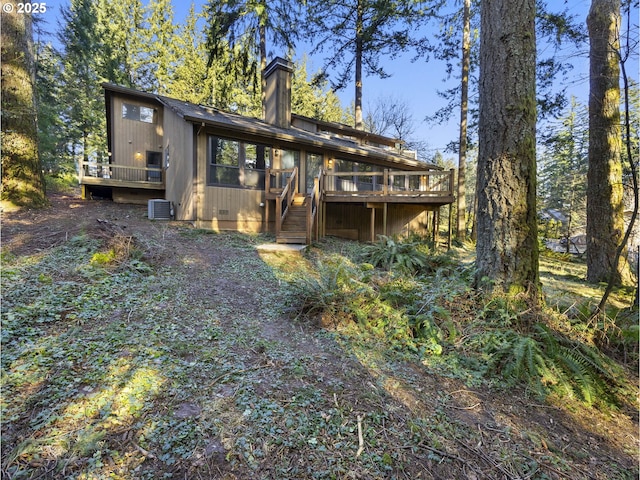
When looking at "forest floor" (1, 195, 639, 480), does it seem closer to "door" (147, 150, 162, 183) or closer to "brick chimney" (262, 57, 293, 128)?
"brick chimney" (262, 57, 293, 128)

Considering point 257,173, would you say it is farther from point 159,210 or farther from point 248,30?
point 248,30

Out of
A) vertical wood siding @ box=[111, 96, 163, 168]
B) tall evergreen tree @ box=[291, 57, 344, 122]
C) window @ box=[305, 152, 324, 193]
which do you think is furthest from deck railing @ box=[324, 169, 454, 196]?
tall evergreen tree @ box=[291, 57, 344, 122]

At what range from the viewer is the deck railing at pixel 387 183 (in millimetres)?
10117

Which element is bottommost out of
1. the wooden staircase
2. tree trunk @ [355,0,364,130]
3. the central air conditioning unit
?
the wooden staircase

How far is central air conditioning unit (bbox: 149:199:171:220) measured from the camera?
34.0ft

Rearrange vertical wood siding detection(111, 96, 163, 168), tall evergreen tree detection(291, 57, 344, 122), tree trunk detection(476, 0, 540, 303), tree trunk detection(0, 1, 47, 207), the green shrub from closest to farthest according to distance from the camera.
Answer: tree trunk detection(476, 0, 540, 303) < the green shrub < tree trunk detection(0, 1, 47, 207) < vertical wood siding detection(111, 96, 163, 168) < tall evergreen tree detection(291, 57, 344, 122)

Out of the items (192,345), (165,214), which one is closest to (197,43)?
(165,214)

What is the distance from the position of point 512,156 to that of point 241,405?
4073 mm

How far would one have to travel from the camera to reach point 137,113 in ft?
44.8

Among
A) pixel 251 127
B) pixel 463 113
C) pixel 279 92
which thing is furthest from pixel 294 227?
pixel 463 113

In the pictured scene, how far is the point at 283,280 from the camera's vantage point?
5.40 m

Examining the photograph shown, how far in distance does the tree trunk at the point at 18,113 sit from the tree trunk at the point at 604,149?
1291cm

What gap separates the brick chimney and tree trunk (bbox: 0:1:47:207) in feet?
23.3

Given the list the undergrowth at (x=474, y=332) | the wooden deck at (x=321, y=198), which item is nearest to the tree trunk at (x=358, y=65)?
the wooden deck at (x=321, y=198)
